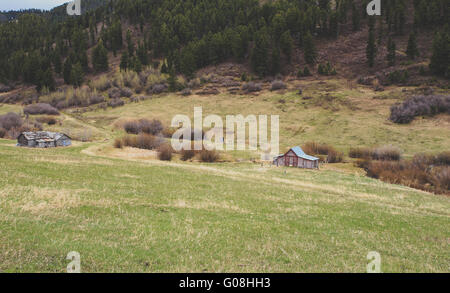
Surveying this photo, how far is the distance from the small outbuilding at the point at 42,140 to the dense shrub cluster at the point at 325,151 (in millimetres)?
35737

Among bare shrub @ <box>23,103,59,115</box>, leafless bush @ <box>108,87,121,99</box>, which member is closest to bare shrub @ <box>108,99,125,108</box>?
leafless bush @ <box>108,87,121,99</box>

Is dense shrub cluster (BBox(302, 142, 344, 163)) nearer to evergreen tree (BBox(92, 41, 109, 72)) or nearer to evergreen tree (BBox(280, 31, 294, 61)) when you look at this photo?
evergreen tree (BBox(280, 31, 294, 61))

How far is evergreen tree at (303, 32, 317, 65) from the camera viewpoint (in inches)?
3546

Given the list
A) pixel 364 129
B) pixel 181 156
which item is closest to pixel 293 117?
pixel 364 129

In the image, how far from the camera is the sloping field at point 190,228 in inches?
302

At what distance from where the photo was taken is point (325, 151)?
154 feet

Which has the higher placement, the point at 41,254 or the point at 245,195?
the point at 41,254

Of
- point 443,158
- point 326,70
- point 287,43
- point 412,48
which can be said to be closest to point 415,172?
point 443,158

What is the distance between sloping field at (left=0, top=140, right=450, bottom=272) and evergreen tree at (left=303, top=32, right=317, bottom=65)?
3149 inches

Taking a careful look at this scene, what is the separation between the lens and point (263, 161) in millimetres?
41969

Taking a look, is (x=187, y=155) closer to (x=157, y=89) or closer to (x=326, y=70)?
(x=157, y=89)

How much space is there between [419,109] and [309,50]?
4255 cm
